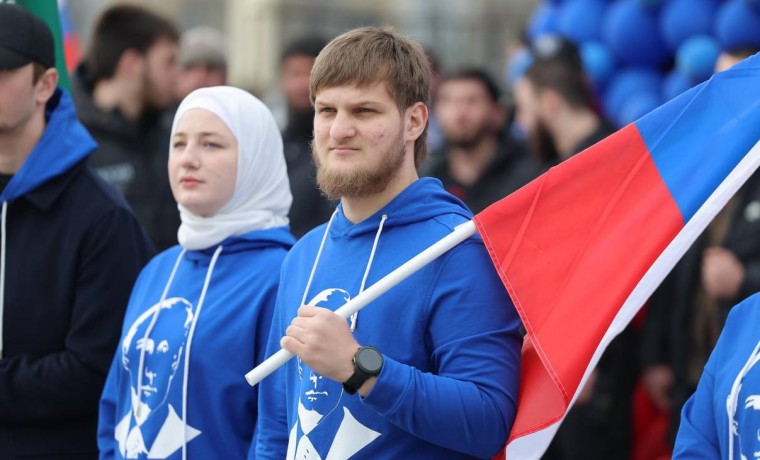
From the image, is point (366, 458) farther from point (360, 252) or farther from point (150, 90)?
point (150, 90)

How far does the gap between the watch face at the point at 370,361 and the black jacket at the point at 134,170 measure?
3772 mm

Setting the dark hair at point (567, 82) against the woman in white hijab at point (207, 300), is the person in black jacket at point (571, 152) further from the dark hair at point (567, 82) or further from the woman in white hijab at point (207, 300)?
the woman in white hijab at point (207, 300)

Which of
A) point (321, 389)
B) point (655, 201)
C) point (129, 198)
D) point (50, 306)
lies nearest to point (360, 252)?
point (321, 389)

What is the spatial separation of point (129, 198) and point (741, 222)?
115 inches

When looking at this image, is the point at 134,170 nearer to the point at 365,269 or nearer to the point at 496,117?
the point at 496,117

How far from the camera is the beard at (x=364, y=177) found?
373cm

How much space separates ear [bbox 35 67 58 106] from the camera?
4.89 m

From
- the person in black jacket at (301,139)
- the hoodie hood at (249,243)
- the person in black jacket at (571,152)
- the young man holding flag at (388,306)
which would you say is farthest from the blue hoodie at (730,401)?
the person in black jacket at (301,139)

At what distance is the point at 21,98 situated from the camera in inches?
189

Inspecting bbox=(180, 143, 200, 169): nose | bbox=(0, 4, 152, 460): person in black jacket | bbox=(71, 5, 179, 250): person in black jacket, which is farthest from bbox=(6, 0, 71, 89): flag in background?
bbox=(71, 5, 179, 250): person in black jacket

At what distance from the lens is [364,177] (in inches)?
147

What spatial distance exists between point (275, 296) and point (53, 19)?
5.66 feet

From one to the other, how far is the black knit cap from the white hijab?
589mm

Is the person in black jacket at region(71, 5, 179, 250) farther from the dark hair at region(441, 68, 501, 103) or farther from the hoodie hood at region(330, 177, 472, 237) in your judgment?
the hoodie hood at region(330, 177, 472, 237)
